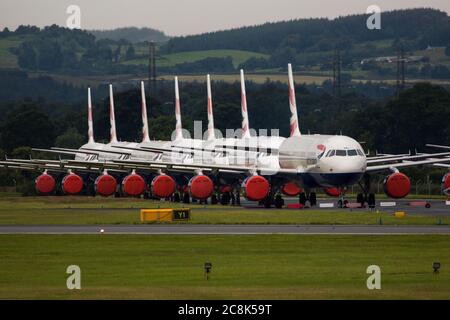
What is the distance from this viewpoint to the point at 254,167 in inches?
3686

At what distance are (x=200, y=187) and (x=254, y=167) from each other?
4.77m

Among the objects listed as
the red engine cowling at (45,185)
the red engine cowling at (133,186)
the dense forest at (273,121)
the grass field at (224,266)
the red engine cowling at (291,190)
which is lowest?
the grass field at (224,266)

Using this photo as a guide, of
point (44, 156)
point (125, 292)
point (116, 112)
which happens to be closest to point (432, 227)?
point (125, 292)

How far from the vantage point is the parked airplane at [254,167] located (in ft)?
274

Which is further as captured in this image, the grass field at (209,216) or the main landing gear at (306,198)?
the main landing gear at (306,198)

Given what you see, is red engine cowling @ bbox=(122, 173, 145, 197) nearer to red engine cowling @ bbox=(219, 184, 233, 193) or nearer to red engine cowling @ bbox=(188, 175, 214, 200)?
red engine cowling @ bbox=(219, 184, 233, 193)

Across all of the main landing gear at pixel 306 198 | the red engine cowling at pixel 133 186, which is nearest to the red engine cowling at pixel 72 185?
the red engine cowling at pixel 133 186

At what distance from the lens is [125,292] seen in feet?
128

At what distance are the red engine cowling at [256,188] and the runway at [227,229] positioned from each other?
16.1m

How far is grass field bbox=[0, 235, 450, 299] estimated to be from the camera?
39062mm

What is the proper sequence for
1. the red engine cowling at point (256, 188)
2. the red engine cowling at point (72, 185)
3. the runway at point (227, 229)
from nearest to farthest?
the runway at point (227, 229), the red engine cowling at point (256, 188), the red engine cowling at point (72, 185)

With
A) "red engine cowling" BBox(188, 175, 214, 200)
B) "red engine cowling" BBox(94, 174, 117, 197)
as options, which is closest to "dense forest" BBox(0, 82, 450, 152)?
"red engine cowling" BBox(94, 174, 117, 197)

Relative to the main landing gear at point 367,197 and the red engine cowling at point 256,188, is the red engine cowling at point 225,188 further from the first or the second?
the main landing gear at point 367,197
